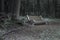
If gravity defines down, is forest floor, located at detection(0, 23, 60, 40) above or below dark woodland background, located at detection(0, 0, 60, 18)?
below

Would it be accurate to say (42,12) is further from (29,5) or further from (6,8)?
(6,8)

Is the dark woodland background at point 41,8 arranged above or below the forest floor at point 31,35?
above

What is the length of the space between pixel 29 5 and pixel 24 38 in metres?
6.41

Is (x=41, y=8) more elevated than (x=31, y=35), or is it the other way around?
(x=41, y=8)

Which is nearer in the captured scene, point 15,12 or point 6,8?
point 15,12

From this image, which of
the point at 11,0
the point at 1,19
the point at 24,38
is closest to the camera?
the point at 24,38

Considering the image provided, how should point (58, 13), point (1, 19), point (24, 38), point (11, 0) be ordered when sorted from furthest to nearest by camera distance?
1. point (58, 13)
2. point (11, 0)
3. point (1, 19)
4. point (24, 38)

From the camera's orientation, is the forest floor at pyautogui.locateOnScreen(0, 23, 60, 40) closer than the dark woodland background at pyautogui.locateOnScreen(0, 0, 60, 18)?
Yes

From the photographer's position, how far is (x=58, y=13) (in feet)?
35.1

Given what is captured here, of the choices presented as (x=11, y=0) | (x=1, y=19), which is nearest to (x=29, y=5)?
(x=11, y=0)

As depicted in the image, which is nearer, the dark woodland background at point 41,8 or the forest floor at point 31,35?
the forest floor at point 31,35

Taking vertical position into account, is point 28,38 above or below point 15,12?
below

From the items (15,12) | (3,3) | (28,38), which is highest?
(3,3)

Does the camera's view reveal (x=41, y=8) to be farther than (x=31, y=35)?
Yes
